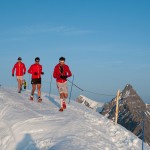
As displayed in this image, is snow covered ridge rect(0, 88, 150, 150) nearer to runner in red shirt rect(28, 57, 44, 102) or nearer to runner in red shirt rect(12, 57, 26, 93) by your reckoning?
runner in red shirt rect(28, 57, 44, 102)

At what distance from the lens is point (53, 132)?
473 inches

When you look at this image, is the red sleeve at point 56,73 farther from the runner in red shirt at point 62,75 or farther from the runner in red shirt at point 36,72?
the runner in red shirt at point 36,72

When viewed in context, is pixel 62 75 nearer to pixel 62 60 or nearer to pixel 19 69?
pixel 62 60

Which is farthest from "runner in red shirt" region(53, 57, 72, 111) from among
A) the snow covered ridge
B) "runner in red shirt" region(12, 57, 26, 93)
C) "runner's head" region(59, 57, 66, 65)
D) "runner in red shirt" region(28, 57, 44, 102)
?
"runner in red shirt" region(12, 57, 26, 93)

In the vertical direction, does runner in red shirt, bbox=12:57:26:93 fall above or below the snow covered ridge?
above

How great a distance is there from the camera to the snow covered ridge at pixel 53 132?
10953 millimetres

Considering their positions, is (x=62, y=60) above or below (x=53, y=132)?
above

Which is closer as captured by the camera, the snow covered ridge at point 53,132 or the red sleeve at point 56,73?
the snow covered ridge at point 53,132

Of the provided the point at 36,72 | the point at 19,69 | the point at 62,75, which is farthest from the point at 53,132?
the point at 19,69

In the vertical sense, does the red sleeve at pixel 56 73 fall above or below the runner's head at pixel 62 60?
below

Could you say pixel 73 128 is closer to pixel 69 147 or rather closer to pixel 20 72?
pixel 69 147

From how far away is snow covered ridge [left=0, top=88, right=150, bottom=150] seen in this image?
11.0 meters

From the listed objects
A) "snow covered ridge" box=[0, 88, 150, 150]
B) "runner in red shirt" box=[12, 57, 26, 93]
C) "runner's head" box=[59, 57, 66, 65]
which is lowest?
"snow covered ridge" box=[0, 88, 150, 150]

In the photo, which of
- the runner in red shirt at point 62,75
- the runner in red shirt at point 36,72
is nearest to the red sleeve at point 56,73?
the runner in red shirt at point 62,75
